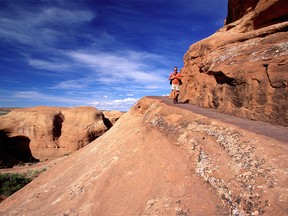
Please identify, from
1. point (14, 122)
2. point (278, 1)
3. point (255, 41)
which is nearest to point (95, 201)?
point (255, 41)

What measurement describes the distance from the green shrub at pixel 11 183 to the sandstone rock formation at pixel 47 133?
30.0 ft

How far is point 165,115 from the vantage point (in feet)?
21.6

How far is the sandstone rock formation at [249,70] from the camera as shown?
16.4 ft

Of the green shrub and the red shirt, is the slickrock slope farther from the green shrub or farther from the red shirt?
the green shrub

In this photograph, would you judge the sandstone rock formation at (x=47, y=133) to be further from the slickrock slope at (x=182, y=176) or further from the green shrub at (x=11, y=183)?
the slickrock slope at (x=182, y=176)

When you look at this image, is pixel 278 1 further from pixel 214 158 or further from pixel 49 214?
pixel 49 214

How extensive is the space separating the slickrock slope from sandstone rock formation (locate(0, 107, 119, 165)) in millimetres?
18341

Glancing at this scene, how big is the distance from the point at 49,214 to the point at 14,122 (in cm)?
2465

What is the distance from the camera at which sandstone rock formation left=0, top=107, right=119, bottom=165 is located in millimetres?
24672

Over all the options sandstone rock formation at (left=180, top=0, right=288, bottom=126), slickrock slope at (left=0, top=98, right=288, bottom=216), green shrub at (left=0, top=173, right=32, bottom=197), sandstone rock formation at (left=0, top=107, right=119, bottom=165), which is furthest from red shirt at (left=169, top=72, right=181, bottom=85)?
sandstone rock formation at (left=0, top=107, right=119, bottom=165)

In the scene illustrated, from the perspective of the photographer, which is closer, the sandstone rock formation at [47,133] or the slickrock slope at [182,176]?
the slickrock slope at [182,176]

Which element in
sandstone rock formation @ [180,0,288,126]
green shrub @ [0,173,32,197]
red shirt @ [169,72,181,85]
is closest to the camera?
sandstone rock formation @ [180,0,288,126]

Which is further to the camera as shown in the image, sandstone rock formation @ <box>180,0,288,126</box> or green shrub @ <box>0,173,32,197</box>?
green shrub @ <box>0,173,32,197</box>

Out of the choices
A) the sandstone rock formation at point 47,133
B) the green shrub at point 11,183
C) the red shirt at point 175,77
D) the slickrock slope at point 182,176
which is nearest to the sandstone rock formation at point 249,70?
the red shirt at point 175,77
